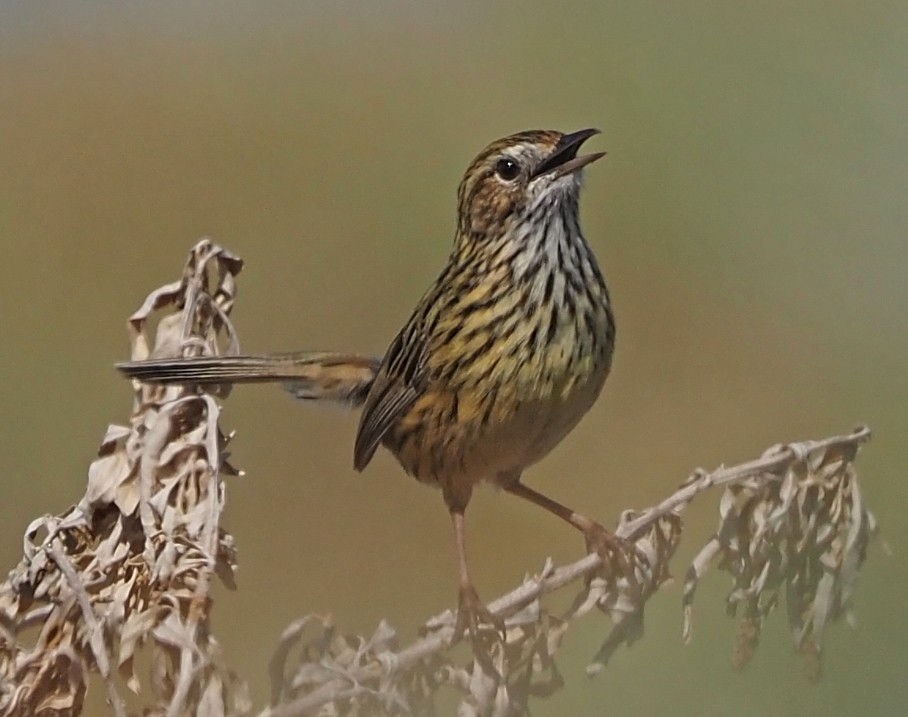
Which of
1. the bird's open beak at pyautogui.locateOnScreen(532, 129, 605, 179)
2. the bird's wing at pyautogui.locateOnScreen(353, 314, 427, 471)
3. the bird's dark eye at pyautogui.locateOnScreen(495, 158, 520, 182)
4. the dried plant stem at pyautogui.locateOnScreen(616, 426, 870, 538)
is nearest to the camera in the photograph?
the dried plant stem at pyautogui.locateOnScreen(616, 426, 870, 538)

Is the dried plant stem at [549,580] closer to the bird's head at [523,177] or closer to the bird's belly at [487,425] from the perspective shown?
the bird's belly at [487,425]

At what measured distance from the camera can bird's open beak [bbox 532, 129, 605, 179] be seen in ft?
8.31

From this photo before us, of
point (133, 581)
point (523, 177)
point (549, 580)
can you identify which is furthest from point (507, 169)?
point (133, 581)

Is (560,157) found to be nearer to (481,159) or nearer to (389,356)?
(481,159)

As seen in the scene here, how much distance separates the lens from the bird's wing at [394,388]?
111 inches

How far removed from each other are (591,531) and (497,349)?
52cm

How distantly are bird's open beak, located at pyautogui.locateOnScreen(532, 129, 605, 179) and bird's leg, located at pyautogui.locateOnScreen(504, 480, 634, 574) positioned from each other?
2.40ft

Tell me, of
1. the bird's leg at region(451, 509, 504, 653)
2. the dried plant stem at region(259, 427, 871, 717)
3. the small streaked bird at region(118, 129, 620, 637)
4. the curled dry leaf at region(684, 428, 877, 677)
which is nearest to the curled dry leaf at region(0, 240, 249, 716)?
the dried plant stem at region(259, 427, 871, 717)

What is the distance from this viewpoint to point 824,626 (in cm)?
213

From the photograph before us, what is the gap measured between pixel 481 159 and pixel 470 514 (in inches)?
41.0

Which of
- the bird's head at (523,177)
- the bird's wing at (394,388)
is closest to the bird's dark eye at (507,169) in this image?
the bird's head at (523,177)

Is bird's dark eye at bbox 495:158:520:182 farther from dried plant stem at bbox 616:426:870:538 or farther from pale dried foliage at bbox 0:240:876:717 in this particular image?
dried plant stem at bbox 616:426:870:538

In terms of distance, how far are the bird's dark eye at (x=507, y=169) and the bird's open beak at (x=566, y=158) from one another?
0.05 metres

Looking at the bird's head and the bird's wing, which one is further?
the bird's wing
